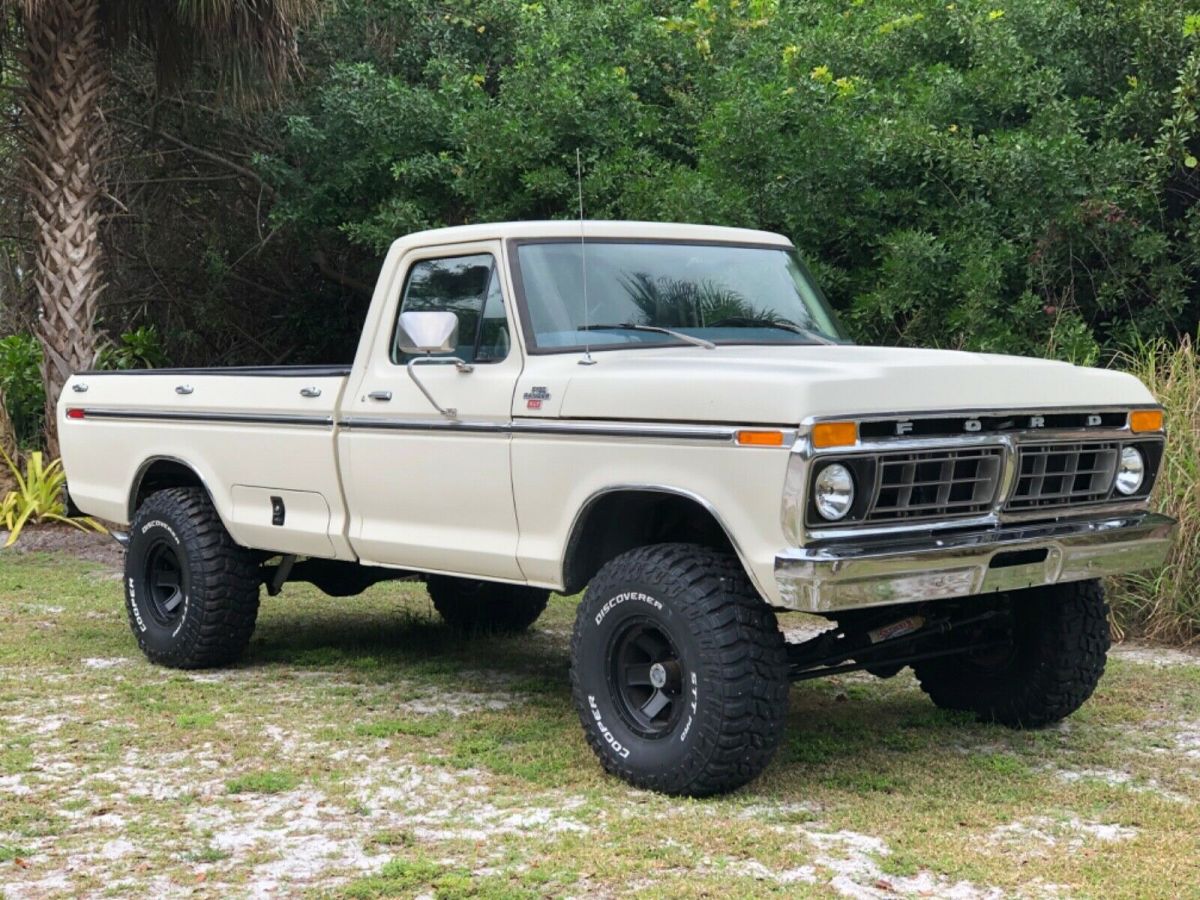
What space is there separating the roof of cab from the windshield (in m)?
0.04

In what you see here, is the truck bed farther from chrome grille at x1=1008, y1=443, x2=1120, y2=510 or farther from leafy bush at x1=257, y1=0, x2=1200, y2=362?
leafy bush at x1=257, y1=0, x2=1200, y2=362

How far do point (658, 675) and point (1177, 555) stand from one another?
12.9 feet

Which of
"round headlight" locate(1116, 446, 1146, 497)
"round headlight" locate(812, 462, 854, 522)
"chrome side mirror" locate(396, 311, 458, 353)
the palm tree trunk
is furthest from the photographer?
the palm tree trunk

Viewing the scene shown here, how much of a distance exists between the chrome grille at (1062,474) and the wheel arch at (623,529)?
1.06 metres

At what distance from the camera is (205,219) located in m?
18.1

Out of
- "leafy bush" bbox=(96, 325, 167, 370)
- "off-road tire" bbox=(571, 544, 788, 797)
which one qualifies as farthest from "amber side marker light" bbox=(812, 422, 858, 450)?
"leafy bush" bbox=(96, 325, 167, 370)

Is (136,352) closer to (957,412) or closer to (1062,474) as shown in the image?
(1062,474)

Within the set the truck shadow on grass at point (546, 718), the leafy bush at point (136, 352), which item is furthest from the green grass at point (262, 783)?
the leafy bush at point (136, 352)

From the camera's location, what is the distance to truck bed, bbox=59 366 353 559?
7.05 metres

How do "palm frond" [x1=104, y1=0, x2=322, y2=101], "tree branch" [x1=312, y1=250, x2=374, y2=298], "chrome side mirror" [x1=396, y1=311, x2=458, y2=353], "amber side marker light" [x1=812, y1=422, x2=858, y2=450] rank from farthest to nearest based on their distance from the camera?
"tree branch" [x1=312, y1=250, x2=374, y2=298], "palm frond" [x1=104, y1=0, x2=322, y2=101], "chrome side mirror" [x1=396, y1=311, x2=458, y2=353], "amber side marker light" [x1=812, y1=422, x2=858, y2=450]

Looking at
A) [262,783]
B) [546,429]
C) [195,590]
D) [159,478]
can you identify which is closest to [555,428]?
[546,429]

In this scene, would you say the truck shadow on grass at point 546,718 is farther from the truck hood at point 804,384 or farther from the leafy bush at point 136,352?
the leafy bush at point 136,352

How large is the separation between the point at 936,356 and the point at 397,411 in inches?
86.3

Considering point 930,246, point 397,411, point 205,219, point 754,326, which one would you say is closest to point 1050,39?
point 930,246
